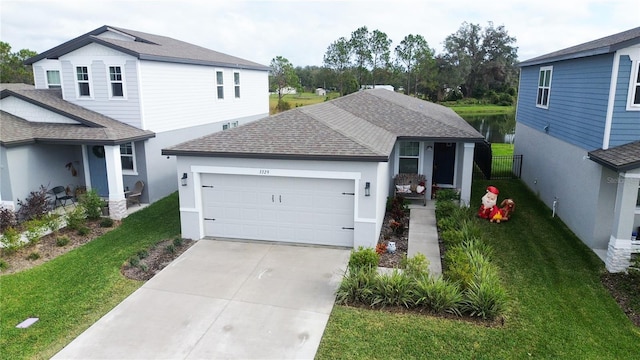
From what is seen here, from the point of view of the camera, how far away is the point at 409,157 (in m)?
16.0

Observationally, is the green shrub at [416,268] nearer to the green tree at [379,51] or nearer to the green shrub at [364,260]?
the green shrub at [364,260]

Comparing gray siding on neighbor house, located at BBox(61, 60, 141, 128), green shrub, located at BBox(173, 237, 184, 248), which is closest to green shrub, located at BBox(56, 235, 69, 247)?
green shrub, located at BBox(173, 237, 184, 248)

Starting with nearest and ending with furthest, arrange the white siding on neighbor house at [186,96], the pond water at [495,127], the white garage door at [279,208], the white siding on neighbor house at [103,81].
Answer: the white garage door at [279,208]
the white siding on neighbor house at [103,81]
the white siding on neighbor house at [186,96]
the pond water at [495,127]

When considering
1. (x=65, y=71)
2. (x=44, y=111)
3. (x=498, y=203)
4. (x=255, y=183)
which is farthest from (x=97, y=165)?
(x=498, y=203)

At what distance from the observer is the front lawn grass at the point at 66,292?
7336mm

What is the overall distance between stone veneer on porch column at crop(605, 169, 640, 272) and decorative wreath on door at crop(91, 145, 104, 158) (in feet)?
52.9

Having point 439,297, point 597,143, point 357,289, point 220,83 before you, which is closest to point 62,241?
point 357,289

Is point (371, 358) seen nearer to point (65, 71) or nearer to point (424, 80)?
point (65, 71)

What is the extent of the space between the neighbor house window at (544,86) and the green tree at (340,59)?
4661 centimetres

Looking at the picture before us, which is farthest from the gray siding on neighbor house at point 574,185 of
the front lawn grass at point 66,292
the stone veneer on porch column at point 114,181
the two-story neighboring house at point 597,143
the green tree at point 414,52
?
the green tree at point 414,52

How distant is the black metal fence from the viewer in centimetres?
1943

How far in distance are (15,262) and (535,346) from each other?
11.8 m

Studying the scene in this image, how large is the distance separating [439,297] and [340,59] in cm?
5897

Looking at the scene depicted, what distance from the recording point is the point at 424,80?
66.7 meters
